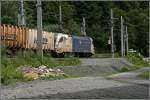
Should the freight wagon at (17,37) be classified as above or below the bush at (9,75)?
above

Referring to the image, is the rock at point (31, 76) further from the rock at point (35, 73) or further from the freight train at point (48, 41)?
the freight train at point (48, 41)

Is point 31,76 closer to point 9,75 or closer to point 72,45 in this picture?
point 9,75

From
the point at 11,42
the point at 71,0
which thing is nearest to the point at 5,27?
the point at 11,42

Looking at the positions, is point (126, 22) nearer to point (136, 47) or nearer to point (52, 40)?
point (136, 47)

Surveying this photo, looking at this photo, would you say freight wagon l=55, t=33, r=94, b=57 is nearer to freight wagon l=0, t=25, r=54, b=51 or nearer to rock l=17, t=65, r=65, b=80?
freight wagon l=0, t=25, r=54, b=51

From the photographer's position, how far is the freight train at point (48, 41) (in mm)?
37562

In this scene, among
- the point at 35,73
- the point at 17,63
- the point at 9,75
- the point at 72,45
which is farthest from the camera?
the point at 72,45

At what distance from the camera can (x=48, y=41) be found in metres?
47.3

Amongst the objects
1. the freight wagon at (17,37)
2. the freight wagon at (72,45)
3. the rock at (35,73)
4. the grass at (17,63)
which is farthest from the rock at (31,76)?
the freight wagon at (72,45)

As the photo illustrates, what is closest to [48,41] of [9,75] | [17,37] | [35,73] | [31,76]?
[17,37]

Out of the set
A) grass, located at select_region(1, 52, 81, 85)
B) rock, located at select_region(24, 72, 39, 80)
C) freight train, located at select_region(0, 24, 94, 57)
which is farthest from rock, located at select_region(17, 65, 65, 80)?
freight train, located at select_region(0, 24, 94, 57)

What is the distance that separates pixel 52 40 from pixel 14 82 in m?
28.8

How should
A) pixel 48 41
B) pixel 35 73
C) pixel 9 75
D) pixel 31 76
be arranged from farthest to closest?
pixel 48 41 → pixel 35 73 → pixel 31 76 → pixel 9 75

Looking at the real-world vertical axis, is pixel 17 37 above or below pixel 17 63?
above
